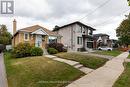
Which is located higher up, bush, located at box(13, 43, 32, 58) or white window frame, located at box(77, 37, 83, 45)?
white window frame, located at box(77, 37, 83, 45)

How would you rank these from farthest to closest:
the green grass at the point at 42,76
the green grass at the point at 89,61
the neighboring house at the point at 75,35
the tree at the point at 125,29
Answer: the neighboring house at the point at 75,35 → the tree at the point at 125,29 → the green grass at the point at 89,61 → the green grass at the point at 42,76

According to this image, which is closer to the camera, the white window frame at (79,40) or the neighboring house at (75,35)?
the neighboring house at (75,35)

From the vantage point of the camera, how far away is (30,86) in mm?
9391

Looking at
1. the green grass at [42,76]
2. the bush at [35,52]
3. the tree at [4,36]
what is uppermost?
the tree at [4,36]

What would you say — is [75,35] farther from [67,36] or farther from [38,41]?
[38,41]

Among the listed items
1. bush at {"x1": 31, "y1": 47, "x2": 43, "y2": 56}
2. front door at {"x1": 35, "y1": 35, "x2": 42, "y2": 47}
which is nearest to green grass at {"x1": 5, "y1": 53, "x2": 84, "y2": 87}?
bush at {"x1": 31, "y1": 47, "x2": 43, "y2": 56}

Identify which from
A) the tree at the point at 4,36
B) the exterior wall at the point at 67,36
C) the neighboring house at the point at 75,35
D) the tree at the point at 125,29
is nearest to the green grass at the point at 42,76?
the tree at the point at 125,29

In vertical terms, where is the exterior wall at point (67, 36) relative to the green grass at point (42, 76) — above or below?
above

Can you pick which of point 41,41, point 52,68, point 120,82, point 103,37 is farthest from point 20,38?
point 103,37

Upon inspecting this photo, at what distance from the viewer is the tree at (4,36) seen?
163ft

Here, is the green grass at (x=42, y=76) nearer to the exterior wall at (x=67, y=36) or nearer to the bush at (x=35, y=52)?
the bush at (x=35, y=52)

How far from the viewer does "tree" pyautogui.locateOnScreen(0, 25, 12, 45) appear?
49806 millimetres

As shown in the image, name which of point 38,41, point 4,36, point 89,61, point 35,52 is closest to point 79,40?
point 38,41

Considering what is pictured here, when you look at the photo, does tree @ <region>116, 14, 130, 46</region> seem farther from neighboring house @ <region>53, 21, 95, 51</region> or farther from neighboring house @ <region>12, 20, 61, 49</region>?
neighboring house @ <region>12, 20, 61, 49</region>
